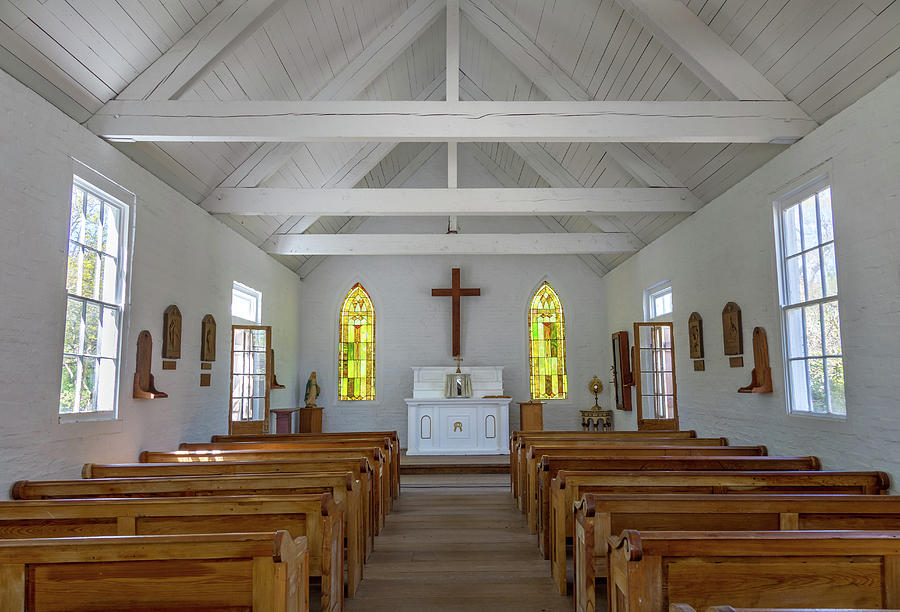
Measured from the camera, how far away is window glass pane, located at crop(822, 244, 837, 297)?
15.0 ft

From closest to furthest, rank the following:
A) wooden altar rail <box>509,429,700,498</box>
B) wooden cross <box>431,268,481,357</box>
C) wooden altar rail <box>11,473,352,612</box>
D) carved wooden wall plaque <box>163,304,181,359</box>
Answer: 1. wooden altar rail <box>11,473,352,612</box>
2. carved wooden wall plaque <box>163,304,181,359</box>
3. wooden altar rail <box>509,429,700,498</box>
4. wooden cross <box>431,268,481,357</box>

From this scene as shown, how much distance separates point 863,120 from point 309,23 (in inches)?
174

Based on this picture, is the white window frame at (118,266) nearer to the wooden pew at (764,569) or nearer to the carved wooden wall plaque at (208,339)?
the carved wooden wall plaque at (208,339)

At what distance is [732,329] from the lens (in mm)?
5902

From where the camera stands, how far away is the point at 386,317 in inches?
435

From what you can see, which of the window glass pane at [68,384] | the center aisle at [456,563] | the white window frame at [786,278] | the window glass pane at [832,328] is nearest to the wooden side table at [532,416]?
the center aisle at [456,563]

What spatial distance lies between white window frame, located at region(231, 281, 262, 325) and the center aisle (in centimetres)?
333

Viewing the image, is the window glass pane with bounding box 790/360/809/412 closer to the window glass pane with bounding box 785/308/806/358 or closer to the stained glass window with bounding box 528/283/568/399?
the window glass pane with bounding box 785/308/806/358

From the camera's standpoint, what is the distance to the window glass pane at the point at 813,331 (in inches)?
187

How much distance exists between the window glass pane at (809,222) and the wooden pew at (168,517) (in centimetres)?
400

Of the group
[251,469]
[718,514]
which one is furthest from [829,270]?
[251,469]

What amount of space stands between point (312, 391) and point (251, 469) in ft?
19.5

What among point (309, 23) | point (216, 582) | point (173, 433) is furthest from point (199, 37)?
point (216, 582)

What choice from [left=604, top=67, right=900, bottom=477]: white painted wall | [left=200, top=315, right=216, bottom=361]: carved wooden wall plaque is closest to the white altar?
[left=604, top=67, right=900, bottom=477]: white painted wall
